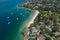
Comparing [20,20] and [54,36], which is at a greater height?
[54,36]

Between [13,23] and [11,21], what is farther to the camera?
[11,21]

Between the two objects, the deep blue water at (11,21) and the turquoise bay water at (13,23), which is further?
the deep blue water at (11,21)

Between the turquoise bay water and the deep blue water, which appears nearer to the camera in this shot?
the turquoise bay water

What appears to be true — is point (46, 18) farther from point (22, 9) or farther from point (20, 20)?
point (22, 9)

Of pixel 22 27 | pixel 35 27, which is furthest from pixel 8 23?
pixel 35 27

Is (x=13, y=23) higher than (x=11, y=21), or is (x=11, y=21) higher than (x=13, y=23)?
(x=13, y=23)
